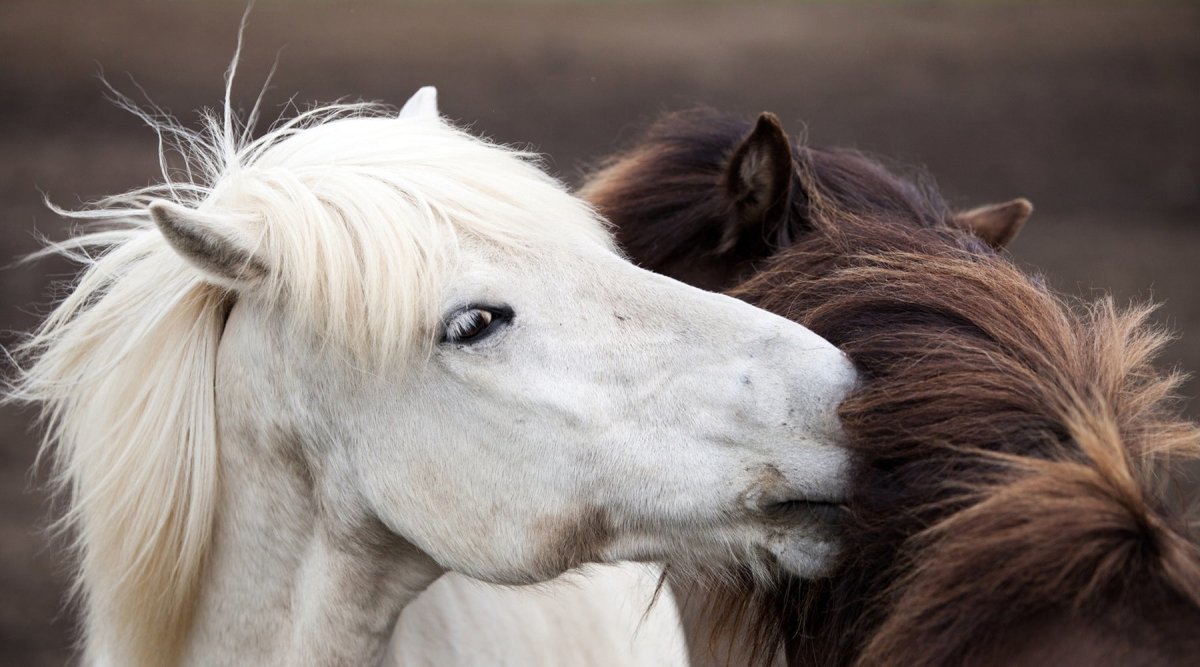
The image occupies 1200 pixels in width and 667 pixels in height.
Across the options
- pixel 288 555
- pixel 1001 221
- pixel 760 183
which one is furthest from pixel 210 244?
pixel 1001 221

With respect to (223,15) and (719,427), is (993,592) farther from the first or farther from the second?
(223,15)

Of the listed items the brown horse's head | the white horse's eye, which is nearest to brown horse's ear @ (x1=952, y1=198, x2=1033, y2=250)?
the brown horse's head

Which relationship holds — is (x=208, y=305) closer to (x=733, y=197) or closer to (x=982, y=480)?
(x=982, y=480)

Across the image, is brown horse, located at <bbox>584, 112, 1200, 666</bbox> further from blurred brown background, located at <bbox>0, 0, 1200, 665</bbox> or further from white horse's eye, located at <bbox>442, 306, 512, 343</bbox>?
blurred brown background, located at <bbox>0, 0, 1200, 665</bbox>

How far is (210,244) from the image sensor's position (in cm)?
174

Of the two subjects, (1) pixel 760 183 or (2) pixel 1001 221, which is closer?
(1) pixel 760 183

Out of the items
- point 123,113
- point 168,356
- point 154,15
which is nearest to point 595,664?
point 168,356

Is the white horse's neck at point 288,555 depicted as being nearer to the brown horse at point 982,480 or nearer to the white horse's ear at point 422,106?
the brown horse at point 982,480

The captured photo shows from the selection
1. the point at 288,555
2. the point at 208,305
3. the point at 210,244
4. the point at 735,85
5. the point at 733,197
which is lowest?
the point at 735,85

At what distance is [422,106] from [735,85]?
9584mm

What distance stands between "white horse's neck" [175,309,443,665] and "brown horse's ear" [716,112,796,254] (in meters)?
1.35

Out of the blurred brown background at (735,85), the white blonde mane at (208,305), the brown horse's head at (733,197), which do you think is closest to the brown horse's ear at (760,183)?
the brown horse's head at (733,197)

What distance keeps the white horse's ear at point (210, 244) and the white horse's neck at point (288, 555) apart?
169mm

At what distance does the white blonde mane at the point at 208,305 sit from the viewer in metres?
1.79
